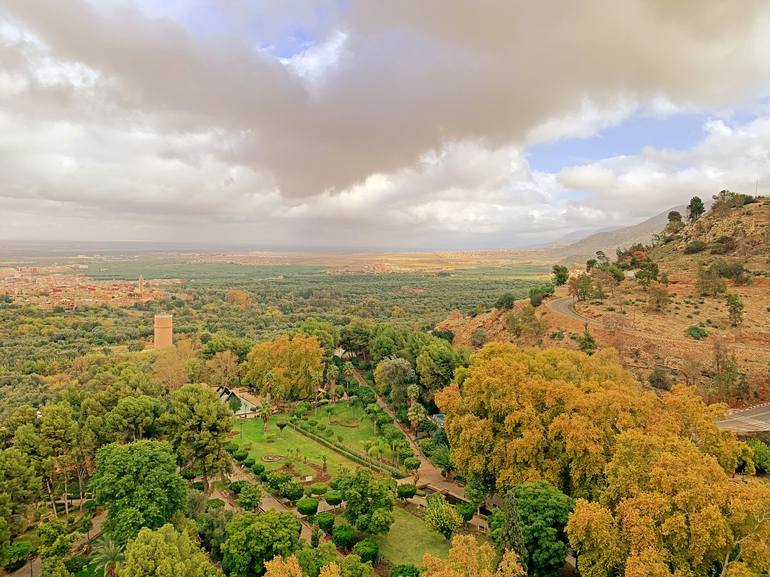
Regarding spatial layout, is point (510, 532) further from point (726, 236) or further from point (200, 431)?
point (726, 236)

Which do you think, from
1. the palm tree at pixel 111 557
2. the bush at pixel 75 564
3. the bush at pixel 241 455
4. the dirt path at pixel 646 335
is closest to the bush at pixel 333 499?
the bush at pixel 241 455

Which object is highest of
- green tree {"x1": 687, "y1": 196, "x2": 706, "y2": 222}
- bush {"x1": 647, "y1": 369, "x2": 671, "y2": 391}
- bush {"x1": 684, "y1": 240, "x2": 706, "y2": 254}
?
green tree {"x1": 687, "y1": 196, "x2": 706, "y2": 222}

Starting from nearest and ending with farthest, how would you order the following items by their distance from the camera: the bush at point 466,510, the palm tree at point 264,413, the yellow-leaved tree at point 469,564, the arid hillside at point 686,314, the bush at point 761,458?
the yellow-leaved tree at point 469,564
the bush at point 466,510
the bush at point 761,458
the palm tree at point 264,413
the arid hillside at point 686,314

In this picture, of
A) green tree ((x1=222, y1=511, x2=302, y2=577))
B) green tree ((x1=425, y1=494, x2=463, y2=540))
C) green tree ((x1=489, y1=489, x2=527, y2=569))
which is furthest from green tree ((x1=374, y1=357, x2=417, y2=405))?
green tree ((x1=222, y1=511, x2=302, y2=577))

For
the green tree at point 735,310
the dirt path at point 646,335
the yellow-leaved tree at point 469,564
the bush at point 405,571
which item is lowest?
the bush at point 405,571

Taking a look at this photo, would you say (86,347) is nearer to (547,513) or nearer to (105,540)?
(105,540)

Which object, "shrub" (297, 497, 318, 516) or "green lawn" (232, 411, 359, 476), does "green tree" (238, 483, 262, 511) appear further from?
"green lawn" (232, 411, 359, 476)

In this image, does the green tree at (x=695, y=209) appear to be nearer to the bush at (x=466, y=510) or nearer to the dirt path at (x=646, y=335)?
the dirt path at (x=646, y=335)

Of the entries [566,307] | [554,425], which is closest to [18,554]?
[554,425]
